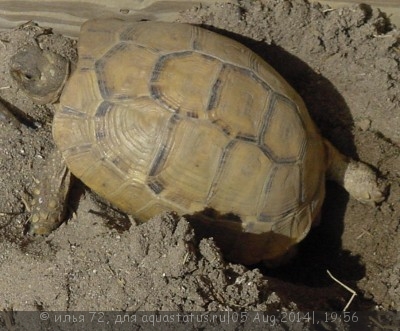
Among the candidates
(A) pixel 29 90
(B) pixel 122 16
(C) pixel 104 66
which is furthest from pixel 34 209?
(B) pixel 122 16

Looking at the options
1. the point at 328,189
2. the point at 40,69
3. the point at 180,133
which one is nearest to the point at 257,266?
the point at 328,189

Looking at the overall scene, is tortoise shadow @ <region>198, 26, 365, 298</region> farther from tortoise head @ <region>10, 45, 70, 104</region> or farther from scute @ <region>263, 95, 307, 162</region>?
tortoise head @ <region>10, 45, 70, 104</region>

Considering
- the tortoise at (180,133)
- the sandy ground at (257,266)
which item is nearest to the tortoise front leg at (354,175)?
the sandy ground at (257,266)

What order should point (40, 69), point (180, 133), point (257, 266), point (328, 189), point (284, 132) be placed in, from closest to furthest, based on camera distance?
point (180, 133)
point (284, 132)
point (40, 69)
point (257, 266)
point (328, 189)

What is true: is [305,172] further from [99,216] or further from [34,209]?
[34,209]

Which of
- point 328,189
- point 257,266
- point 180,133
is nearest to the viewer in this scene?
point 180,133

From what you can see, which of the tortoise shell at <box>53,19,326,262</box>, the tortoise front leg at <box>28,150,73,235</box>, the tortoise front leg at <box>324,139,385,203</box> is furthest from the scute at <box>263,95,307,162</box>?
the tortoise front leg at <box>28,150,73,235</box>

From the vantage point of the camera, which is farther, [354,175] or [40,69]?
[354,175]

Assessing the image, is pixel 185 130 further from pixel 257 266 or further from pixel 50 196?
pixel 257 266
